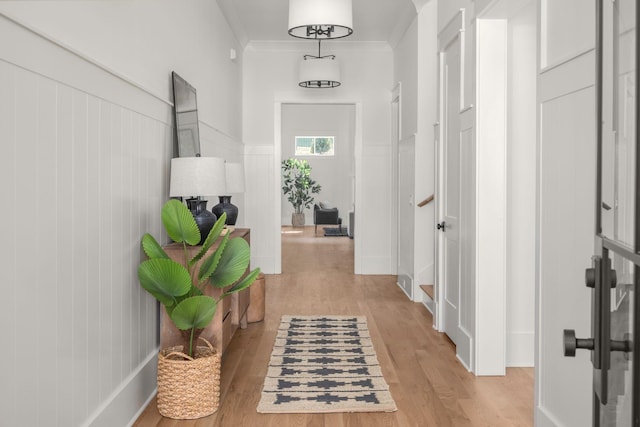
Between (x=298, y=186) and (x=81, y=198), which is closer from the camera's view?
(x=81, y=198)

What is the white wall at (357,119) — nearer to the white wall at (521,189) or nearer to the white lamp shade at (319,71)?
the white lamp shade at (319,71)

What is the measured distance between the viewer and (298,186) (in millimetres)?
15250

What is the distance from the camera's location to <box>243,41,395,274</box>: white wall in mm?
7621

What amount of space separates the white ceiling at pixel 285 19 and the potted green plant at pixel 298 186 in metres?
7.87

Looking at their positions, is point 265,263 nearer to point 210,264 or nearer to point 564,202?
point 210,264

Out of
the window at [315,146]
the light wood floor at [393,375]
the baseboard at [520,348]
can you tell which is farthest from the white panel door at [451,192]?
the window at [315,146]

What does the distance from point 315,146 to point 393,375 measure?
1248 centimetres

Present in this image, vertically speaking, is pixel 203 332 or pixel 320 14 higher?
pixel 320 14

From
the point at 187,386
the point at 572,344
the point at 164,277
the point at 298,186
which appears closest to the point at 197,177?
the point at 164,277

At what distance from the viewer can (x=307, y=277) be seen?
740 cm

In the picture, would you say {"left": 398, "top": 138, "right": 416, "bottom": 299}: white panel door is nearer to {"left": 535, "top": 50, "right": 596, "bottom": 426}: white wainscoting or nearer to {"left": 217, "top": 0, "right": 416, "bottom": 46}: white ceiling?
{"left": 217, "top": 0, "right": 416, "bottom": 46}: white ceiling

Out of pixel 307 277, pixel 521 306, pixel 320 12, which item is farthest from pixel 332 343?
pixel 307 277

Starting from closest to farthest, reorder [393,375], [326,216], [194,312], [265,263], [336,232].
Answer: [194,312], [393,375], [265,263], [336,232], [326,216]

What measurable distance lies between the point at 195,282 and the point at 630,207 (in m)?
2.47
